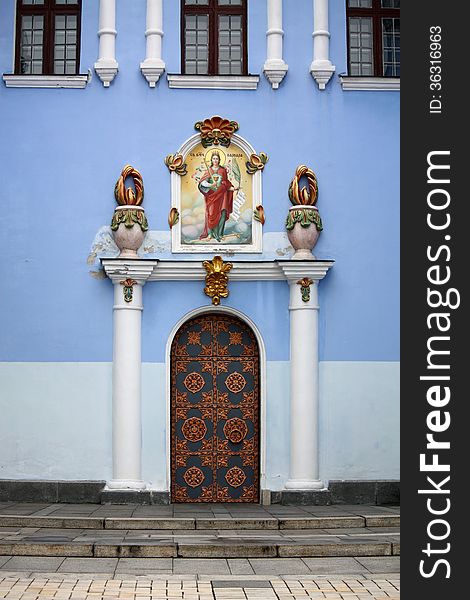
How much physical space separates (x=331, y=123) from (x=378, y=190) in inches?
48.7

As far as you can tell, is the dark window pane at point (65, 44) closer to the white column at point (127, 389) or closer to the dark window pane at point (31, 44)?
the dark window pane at point (31, 44)

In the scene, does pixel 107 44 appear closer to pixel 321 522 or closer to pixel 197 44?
pixel 197 44

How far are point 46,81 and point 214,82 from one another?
8.19 feet

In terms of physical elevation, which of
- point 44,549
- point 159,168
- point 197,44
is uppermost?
point 197,44

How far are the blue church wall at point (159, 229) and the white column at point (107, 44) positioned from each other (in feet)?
0.41

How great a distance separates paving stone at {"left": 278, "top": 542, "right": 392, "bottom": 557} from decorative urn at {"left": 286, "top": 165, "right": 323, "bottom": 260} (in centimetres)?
512

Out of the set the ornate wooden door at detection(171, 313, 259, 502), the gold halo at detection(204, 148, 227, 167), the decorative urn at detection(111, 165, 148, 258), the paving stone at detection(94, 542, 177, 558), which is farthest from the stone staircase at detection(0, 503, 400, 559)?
the gold halo at detection(204, 148, 227, 167)

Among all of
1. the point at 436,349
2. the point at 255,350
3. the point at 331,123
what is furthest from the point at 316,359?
the point at 436,349

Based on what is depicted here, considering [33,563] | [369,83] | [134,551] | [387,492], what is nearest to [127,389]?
[387,492]

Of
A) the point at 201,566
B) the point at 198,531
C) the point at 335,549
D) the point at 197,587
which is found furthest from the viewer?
the point at 198,531

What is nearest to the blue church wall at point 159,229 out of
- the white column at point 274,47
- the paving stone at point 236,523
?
the white column at point 274,47

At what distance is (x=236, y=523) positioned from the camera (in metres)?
14.3

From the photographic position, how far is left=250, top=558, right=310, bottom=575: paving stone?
458 inches

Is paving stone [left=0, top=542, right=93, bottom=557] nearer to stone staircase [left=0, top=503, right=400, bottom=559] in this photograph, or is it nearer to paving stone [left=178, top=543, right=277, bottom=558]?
stone staircase [left=0, top=503, right=400, bottom=559]
